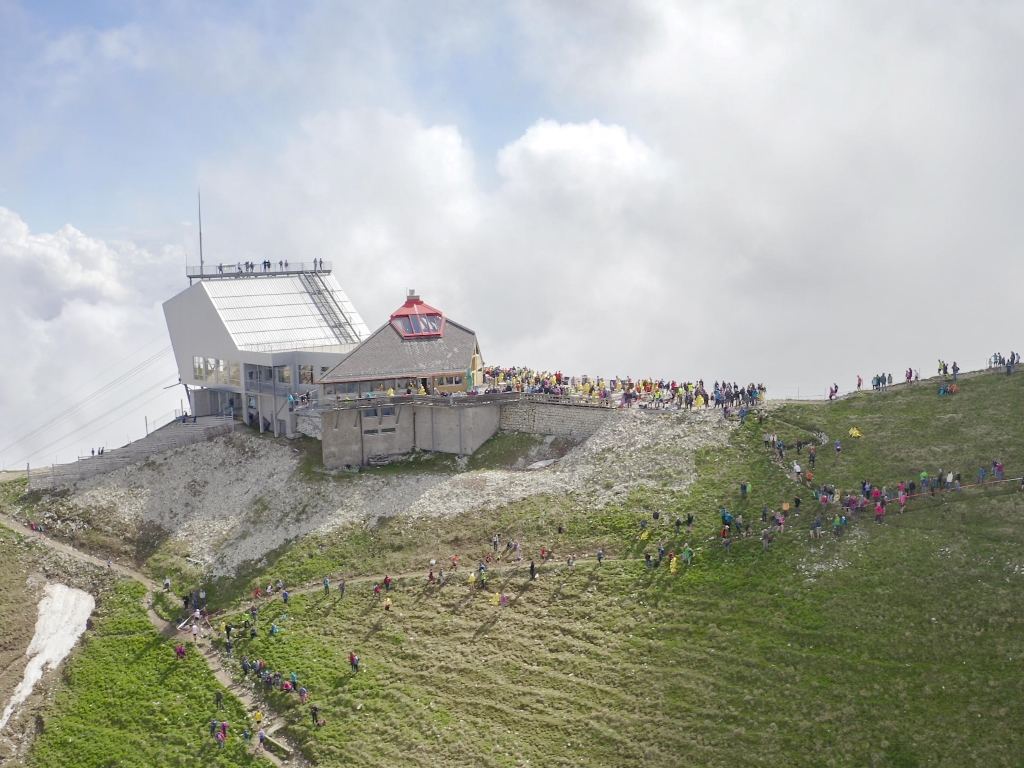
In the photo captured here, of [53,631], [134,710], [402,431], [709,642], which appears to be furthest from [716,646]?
[53,631]

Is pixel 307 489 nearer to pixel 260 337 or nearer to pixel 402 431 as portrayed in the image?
pixel 402 431

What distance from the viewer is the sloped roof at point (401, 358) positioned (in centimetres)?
7631

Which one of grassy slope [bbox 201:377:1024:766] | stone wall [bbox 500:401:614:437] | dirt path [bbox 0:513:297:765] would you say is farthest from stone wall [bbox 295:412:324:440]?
grassy slope [bbox 201:377:1024:766]

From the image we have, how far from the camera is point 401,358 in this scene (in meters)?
78.2

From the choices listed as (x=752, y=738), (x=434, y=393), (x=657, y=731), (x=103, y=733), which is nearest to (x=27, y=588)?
(x=103, y=733)

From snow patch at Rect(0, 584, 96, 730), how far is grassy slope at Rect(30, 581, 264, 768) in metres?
1.41

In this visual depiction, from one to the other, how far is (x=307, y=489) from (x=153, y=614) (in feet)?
49.8

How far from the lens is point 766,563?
52.5 m

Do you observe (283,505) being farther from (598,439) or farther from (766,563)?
(766,563)

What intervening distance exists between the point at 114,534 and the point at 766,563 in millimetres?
53110

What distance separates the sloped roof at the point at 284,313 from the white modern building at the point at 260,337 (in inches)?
4.1

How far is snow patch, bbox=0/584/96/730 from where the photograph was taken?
5575 cm

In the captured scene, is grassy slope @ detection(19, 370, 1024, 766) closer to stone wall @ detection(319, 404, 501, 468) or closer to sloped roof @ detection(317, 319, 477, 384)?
stone wall @ detection(319, 404, 501, 468)

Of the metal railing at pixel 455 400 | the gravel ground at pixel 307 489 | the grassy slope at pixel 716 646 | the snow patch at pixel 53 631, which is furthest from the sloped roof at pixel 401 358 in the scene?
the snow patch at pixel 53 631
